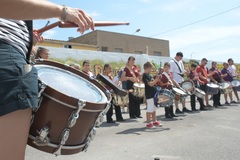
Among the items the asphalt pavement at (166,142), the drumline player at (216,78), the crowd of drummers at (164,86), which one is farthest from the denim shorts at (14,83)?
the drumline player at (216,78)

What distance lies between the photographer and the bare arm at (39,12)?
1208 millimetres

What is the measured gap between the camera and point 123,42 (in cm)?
3089

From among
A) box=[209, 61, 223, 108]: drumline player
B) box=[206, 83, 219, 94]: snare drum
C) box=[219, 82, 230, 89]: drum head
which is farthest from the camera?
box=[219, 82, 230, 89]: drum head

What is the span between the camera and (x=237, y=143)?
492 centimetres

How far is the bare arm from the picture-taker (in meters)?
1.21

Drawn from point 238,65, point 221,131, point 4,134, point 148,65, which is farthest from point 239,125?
point 238,65

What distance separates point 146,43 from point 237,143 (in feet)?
94.7

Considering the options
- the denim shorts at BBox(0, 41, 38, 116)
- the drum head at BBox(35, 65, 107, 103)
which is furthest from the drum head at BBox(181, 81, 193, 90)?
the denim shorts at BBox(0, 41, 38, 116)

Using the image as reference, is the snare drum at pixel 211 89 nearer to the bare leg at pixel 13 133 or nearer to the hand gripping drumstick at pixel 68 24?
the hand gripping drumstick at pixel 68 24

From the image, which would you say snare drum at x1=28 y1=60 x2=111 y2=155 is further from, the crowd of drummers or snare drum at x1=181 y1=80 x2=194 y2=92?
snare drum at x1=181 y1=80 x2=194 y2=92

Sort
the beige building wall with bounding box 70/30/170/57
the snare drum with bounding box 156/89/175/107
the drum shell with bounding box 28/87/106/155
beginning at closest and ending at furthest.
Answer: the drum shell with bounding box 28/87/106/155
the snare drum with bounding box 156/89/175/107
the beige building wall with bounding box 70/30/170/57

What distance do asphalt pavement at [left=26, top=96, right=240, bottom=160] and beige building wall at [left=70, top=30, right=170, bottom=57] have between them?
21209mm

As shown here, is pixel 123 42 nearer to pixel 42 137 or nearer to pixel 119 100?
pixel 119 100

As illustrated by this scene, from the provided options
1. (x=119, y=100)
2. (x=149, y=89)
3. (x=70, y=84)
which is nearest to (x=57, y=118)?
(x=70, y=84)
